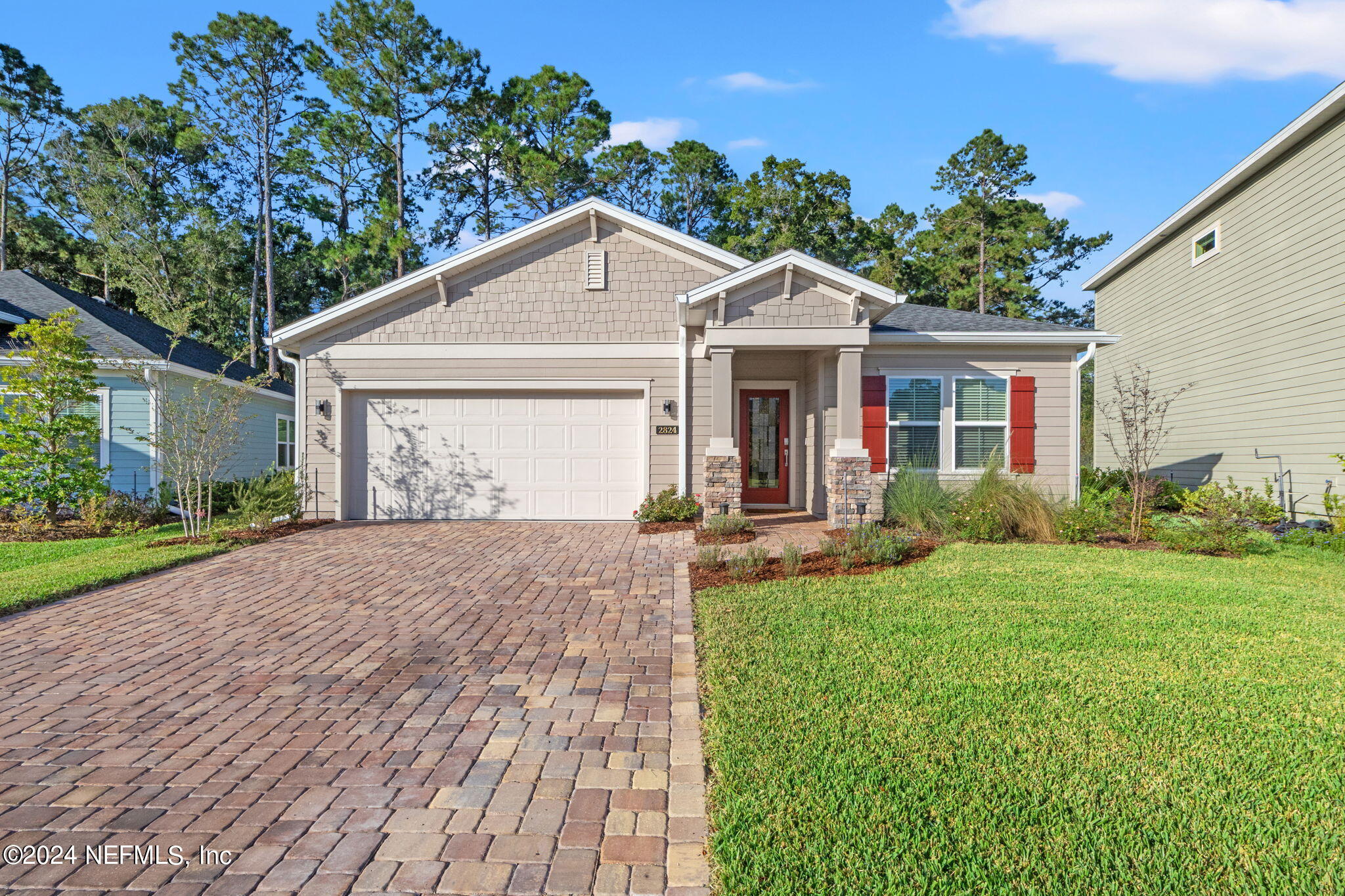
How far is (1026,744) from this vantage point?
300 centimetres

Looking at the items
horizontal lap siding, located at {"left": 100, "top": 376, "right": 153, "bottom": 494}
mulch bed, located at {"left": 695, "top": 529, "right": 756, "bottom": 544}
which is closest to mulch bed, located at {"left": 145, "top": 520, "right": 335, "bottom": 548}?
horizontal lap siding, located at {"left": 100, "top": 376, "right": 153, "bottom": 494}

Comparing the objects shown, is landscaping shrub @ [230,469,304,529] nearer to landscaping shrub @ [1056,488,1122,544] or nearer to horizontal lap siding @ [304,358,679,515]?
horizontal lap siding @ [304,358,679,515]

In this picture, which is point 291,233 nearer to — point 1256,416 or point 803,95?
point 803,95

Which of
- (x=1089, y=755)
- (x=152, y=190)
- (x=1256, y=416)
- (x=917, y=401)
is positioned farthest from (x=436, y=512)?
(x=152, y=190)

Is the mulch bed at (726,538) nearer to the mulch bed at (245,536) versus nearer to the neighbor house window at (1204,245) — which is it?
the mulch bed at (245,536)

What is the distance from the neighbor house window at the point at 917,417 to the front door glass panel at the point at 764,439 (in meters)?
2.10

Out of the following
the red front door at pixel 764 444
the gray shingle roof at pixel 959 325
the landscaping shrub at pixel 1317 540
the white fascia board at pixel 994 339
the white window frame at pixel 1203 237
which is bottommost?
the landscaping shrub at pixel 1317 540

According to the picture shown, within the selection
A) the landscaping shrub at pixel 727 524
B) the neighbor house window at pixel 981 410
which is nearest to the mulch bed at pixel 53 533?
the landscaping shrub at pixel 727 524

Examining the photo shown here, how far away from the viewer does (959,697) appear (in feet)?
11.5

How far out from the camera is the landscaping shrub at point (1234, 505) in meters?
8.20

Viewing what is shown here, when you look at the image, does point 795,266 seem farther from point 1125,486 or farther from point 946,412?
point 1125,486

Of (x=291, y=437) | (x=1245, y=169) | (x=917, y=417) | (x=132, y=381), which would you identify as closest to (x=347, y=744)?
(x=917, y=417)

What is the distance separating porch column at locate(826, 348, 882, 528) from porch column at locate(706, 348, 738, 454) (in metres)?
1.45

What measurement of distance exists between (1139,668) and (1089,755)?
142cm
